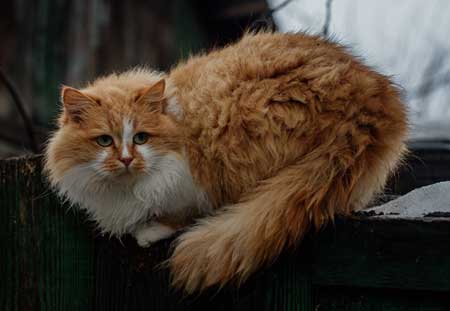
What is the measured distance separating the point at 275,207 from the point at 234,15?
888 cm

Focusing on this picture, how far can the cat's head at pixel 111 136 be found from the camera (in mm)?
2217

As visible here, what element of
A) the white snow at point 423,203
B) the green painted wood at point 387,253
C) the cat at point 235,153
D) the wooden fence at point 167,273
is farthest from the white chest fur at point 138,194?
the white snow at point 423,203

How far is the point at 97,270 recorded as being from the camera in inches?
94.6

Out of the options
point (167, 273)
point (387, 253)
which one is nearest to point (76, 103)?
point (167, 273)

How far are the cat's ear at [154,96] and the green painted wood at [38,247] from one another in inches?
17.6

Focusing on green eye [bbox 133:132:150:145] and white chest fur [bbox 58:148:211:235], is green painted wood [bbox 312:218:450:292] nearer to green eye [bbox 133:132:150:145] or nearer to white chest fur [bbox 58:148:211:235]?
white chest fur [bbox 58:148:211:235]

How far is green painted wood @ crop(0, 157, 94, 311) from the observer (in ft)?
8.02

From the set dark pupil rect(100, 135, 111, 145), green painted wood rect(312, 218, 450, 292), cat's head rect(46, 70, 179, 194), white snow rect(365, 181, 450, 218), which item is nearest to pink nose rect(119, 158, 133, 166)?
cat's head rect(46, 70, 179, 194)

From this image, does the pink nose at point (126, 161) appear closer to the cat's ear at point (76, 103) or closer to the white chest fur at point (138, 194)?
the white chest fur at point (138, 194)

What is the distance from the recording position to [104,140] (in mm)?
2258

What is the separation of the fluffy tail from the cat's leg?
0.10 m

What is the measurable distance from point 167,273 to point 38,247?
21.2 inches

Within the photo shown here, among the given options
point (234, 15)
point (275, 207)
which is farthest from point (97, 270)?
point (234, 15)

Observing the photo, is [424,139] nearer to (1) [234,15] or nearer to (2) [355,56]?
(2) [355,56]
